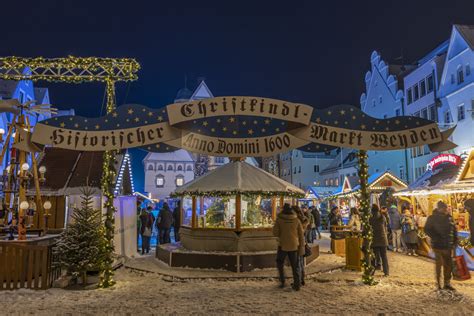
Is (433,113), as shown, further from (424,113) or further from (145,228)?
(145,228)

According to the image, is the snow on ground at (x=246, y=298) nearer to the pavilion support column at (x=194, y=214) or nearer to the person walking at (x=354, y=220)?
the pavilion support column at (x=194, y=214)

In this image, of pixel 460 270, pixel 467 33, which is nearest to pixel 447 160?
pixel 460 270

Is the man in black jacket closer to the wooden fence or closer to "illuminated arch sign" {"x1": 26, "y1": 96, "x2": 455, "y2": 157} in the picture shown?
"illuminated arch sign" {"x1": 26, "y1": 96, "x2": 455, "y2": 157}

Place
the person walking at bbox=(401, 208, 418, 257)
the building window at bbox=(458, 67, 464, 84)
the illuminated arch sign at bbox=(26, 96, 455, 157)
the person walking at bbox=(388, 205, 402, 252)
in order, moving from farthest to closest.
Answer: the building window at bbox=(458, 67, 464, 84), the person walking at bbox=(388, 205, 402, 252), the person walking at bbox=(401, 208, 418, 257), the illuminated arch sign at bbox=(26, 96, 455, 157)

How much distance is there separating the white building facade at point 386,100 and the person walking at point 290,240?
2474 centimetres

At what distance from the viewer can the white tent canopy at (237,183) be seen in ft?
46.9

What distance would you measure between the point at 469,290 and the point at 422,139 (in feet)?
12.3

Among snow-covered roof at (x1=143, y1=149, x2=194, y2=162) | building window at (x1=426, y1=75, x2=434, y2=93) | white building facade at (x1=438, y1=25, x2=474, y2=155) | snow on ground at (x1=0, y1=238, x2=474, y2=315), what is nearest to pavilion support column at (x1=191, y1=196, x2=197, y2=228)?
snow on ground at (x1=0, y1=238, x2=474, y2=315)

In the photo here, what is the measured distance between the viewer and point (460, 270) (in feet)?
34.5

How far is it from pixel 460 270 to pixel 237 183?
23.4 feet

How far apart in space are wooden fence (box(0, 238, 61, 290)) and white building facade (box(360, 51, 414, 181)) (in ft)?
92.9

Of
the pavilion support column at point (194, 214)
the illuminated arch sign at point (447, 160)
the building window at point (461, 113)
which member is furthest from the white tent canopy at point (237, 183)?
the building window at point (461, 113)

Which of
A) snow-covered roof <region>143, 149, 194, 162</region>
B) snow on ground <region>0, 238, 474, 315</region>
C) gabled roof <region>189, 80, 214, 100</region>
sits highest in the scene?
gabled roof <region>189, 80, 214, 100</region>

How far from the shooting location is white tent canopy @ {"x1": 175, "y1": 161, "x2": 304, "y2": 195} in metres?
14.3
